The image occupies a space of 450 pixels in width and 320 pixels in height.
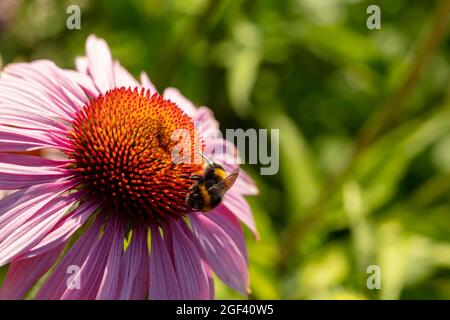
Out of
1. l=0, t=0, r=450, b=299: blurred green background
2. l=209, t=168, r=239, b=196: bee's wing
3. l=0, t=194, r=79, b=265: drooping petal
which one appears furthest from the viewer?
l=0, t=0, r=450, b=299: blurred green background

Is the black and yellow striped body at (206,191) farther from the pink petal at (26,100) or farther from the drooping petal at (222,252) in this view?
the pink petal at (26,100)

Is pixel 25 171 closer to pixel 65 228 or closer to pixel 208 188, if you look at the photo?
pixel 65 228

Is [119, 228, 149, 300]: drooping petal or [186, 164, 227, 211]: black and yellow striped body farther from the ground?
[186, 164, 227, 211]: black and yellow striped body

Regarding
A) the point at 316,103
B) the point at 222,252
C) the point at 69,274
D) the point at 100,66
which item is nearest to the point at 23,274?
the point at 69,274

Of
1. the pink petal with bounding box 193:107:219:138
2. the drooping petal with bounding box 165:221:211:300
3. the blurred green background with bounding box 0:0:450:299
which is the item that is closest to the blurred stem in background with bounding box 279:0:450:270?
the blurred green background with bounding box 0:0:450:299

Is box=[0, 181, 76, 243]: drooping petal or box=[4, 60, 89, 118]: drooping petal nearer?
box=[0, 181, 76, 243]: drooping petal

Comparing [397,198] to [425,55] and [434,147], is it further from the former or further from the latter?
[425,55]

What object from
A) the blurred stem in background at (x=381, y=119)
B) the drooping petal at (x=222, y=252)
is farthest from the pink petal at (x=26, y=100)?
the blurred stem in background at (x=381, y=119)

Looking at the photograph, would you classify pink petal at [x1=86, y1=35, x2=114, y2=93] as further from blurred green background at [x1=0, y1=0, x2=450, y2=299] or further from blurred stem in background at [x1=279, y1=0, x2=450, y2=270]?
blurred stem in background at [x1=279, y1=0, x2=450, y2=270]
